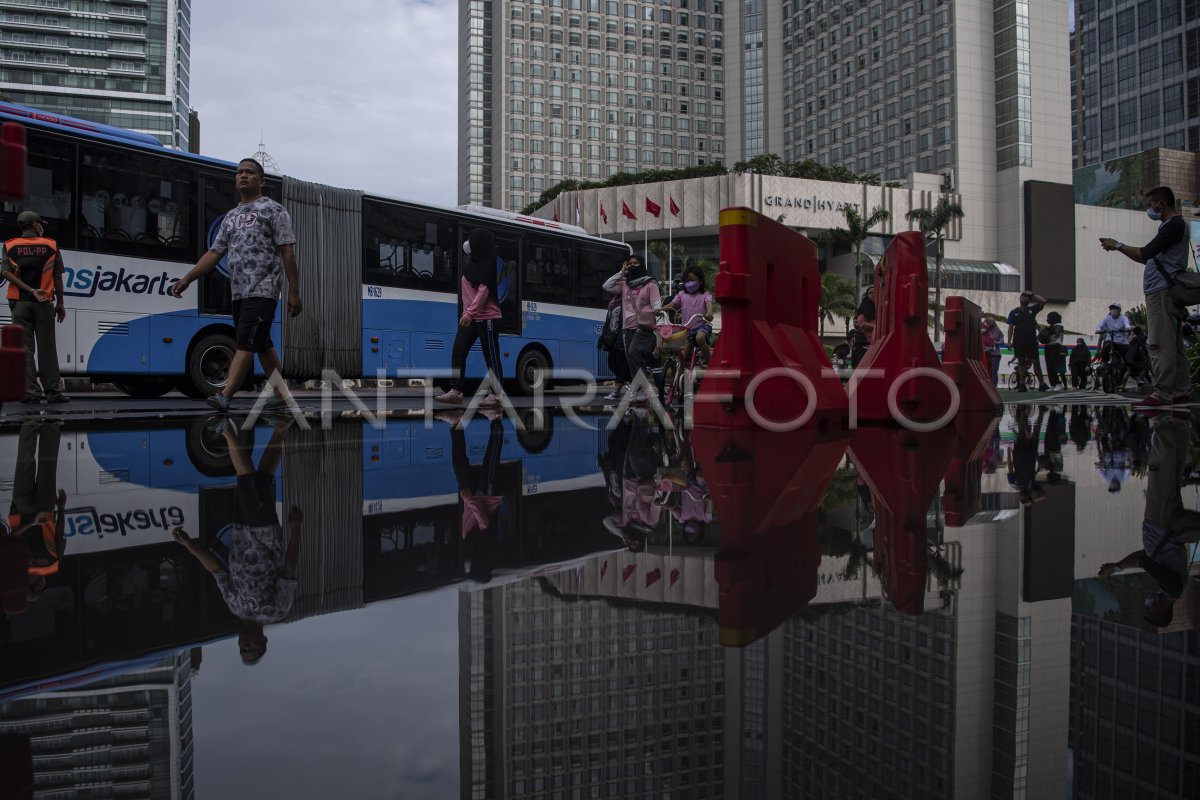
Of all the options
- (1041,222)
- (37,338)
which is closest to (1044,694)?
(37,338)

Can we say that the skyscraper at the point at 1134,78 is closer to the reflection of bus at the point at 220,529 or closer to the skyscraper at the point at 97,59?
the skyscraper at the point at 97,59

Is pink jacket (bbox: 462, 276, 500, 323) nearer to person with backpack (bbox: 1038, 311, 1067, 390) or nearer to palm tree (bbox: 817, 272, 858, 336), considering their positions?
person with backpack (bbox: 1038, 311, 1067, 390)

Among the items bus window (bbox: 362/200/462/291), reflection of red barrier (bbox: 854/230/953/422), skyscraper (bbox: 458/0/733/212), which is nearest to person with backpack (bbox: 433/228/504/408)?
bus window (bbox: 362/200/462/291)

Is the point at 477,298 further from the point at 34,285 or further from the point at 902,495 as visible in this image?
the point at 902,495

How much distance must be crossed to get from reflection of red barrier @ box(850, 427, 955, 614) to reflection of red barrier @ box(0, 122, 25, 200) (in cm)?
216

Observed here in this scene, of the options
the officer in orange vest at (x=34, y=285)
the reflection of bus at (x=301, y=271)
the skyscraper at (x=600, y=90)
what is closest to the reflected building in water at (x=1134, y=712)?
the officer in orange vest at (x=34, y=285)

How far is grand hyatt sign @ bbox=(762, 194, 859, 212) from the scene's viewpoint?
77.8 meters

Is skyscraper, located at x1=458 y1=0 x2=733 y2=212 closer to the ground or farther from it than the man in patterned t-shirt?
farther from it

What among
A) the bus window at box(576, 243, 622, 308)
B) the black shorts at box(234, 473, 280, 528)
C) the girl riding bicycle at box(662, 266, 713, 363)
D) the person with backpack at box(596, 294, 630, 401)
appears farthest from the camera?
the bus window at box(576, 243, 622, 308)

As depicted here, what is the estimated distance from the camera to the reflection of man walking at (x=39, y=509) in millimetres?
2371

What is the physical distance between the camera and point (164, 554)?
2.48 m

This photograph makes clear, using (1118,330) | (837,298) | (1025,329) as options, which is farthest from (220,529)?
(837,298)

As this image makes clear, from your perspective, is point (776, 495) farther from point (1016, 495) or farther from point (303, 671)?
point (303, 671)

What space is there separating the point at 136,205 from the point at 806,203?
72.3 m
